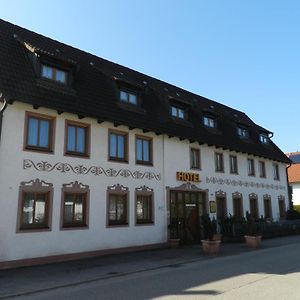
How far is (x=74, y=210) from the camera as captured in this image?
51.9 feet

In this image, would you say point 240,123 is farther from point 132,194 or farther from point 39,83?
point 39,83

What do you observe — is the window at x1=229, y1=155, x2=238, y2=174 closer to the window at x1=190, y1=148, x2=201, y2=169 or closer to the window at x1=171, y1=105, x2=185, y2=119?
the window at x1=190, y1=148, x2=201, y2=169

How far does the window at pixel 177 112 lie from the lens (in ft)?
73.4

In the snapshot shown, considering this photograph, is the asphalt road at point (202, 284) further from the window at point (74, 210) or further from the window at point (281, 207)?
the window at point (281, 207)

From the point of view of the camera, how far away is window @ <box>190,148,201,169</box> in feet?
74.0

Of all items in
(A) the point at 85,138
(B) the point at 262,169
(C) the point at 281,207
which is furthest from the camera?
(C) the point at 281,207

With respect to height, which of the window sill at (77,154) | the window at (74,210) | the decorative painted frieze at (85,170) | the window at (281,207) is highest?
the window sill at (77,154)

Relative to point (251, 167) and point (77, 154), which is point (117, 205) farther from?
point (251, 167)

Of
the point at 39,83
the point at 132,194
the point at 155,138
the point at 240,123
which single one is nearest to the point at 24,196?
the point at 39,83

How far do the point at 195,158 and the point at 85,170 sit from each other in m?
8.43

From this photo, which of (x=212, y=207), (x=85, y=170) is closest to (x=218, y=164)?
(x=212, y=207)

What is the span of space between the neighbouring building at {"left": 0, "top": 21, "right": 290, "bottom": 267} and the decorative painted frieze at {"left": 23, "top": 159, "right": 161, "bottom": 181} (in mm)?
40

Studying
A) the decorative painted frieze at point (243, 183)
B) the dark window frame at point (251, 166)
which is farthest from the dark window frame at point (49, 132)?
the dark window frame at point (251, 166)

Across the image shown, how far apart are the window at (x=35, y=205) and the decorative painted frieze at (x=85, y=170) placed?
0.59 meters
